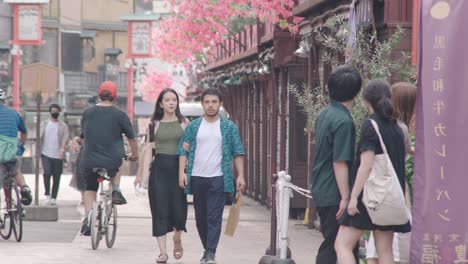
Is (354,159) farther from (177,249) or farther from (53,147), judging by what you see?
(53,147)

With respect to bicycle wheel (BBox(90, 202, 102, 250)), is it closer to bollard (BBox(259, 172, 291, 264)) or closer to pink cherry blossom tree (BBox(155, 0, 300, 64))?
bollard (BBox(259, 172, 291, 264))

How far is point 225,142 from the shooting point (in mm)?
13297

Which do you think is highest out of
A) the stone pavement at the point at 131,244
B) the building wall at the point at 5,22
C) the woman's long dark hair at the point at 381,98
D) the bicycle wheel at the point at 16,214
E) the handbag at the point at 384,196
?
the building wall at the point at 5,22

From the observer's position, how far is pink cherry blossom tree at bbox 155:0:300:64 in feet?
73.0

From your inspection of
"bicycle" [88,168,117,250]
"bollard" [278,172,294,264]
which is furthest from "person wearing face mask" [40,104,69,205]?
"bollard" [278,172,294,264]

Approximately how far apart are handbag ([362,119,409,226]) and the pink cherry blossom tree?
11344mm

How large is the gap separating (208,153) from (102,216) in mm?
2235

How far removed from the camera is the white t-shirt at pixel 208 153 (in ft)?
43.5

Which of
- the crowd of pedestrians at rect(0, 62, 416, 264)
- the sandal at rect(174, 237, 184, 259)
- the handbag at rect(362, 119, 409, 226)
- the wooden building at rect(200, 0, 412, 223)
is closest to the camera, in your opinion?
the handbag at rect(362, 119, 409, 226)

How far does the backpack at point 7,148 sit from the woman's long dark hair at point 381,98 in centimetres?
740

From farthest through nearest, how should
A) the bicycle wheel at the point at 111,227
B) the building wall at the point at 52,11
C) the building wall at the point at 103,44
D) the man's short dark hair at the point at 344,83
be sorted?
the building wall at the point at 103,44, the building wall at the point at 52,11, the bicycle wheel at the point at 111,227, the man's short dark hair at the point at 344,83

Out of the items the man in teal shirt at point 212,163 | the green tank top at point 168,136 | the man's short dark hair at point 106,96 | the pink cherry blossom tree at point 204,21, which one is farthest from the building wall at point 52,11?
the man in teal shirt at point 212,163

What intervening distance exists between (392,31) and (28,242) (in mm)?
4839

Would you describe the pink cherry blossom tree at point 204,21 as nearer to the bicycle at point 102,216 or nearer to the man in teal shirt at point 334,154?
the bicycle at point 102,216
